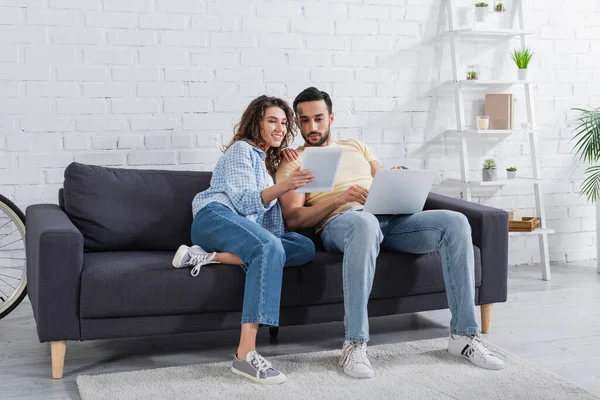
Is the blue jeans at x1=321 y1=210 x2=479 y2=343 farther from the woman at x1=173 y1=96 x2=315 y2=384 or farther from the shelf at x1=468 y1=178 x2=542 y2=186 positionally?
the shelf at x1=468 y1=178 x2=542 y2=186

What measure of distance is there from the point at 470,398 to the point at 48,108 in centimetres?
245

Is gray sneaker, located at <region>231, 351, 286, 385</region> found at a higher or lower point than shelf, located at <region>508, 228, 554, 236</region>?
lower

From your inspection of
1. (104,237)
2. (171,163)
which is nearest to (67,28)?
(171,163)

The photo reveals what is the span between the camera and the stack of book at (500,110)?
180 inches

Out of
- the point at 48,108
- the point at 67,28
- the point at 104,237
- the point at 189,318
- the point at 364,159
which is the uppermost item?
the point at 67,28

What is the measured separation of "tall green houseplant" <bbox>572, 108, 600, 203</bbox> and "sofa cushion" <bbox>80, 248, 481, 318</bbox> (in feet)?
5.87

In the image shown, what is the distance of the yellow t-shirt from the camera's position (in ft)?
11.3

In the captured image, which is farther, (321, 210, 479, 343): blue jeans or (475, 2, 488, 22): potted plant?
(475, 2, 488, 22): potted plant

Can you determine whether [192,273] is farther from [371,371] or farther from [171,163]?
[171,163]

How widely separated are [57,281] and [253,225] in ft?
2.48

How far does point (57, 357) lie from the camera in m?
2.90

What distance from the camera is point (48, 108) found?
12.7 feet

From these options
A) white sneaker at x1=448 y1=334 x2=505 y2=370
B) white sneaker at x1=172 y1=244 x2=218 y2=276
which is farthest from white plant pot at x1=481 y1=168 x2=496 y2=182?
white sneaker at x1=172 y1=244 x2=218 y2=276

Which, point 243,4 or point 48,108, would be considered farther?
point 243,4
